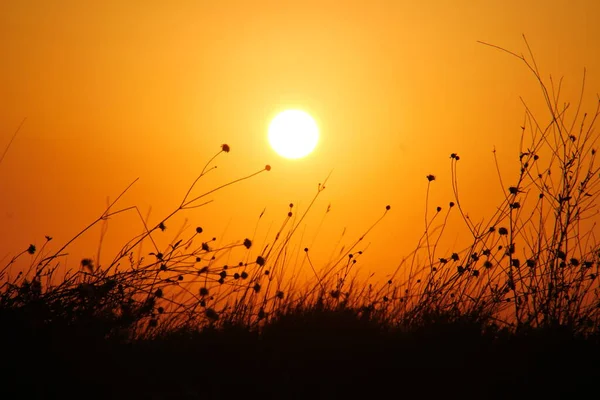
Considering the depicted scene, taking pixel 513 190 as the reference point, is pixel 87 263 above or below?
below

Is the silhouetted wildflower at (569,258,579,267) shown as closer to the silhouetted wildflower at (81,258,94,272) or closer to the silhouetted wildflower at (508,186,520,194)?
the silhouetted wildflower at (508,186,520,194)

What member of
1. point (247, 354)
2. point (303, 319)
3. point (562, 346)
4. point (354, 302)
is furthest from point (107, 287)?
point (562, 346)

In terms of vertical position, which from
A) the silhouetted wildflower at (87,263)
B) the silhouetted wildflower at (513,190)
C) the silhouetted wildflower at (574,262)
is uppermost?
the silhouetted wildflower at (513,190)

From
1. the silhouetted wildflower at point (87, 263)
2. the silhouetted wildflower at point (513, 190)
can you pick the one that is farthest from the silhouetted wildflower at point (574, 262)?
the silhouetted wildflower at point (87, 263)

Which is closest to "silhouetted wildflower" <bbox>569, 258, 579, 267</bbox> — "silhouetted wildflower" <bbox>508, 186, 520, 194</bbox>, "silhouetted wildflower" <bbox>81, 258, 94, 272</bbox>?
"silhouetted wildflower" <bbox>508, 186, 520, 194</bbox>

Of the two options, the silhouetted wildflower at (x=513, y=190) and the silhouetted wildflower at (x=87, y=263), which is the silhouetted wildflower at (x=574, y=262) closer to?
the silhouetted wildflower at (x=513, y=190)

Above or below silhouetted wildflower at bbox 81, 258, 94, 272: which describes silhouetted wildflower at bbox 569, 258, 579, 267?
above

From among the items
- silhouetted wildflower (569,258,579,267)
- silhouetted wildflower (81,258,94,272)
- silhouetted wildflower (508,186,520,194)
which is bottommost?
silhouetted wildflower (81,258,94,272)

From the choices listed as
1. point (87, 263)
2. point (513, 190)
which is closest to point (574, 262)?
point (513, 190)

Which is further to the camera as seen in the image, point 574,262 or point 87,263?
point 574,262

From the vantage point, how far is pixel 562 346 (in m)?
4.13

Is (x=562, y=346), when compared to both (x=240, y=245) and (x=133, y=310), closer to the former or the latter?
(x=240, y=245)

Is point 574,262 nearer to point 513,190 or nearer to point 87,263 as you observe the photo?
point 513,190

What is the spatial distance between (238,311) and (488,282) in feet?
5.73
